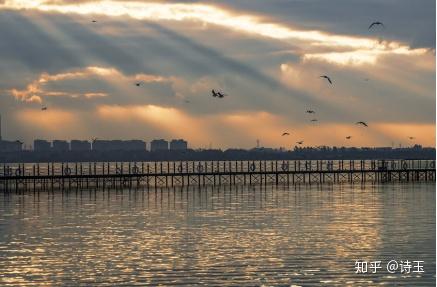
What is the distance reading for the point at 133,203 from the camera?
85000 millimetres

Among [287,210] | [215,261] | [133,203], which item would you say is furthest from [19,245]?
[133,203]

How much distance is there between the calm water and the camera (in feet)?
122

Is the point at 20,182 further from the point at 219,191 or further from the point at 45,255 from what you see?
the point at 45,255

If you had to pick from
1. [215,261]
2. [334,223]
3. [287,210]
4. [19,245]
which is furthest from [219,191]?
[215,261]

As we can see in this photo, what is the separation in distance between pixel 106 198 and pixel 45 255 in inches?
1943

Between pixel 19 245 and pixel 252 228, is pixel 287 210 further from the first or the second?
pixel 19 245

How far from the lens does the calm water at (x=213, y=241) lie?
3728 cm

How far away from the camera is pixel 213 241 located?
49875mm

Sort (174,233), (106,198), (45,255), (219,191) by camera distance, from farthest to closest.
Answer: (219,191), (106,198), (174,233), (45,255)

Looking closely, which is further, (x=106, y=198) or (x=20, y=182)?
(x=20, y=182)

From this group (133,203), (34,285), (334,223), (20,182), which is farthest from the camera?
(20,182)

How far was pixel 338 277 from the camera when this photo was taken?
36844mm

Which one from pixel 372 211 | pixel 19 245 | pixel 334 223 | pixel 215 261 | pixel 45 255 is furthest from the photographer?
pixel 372 211

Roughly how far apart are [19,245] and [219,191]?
195ft
